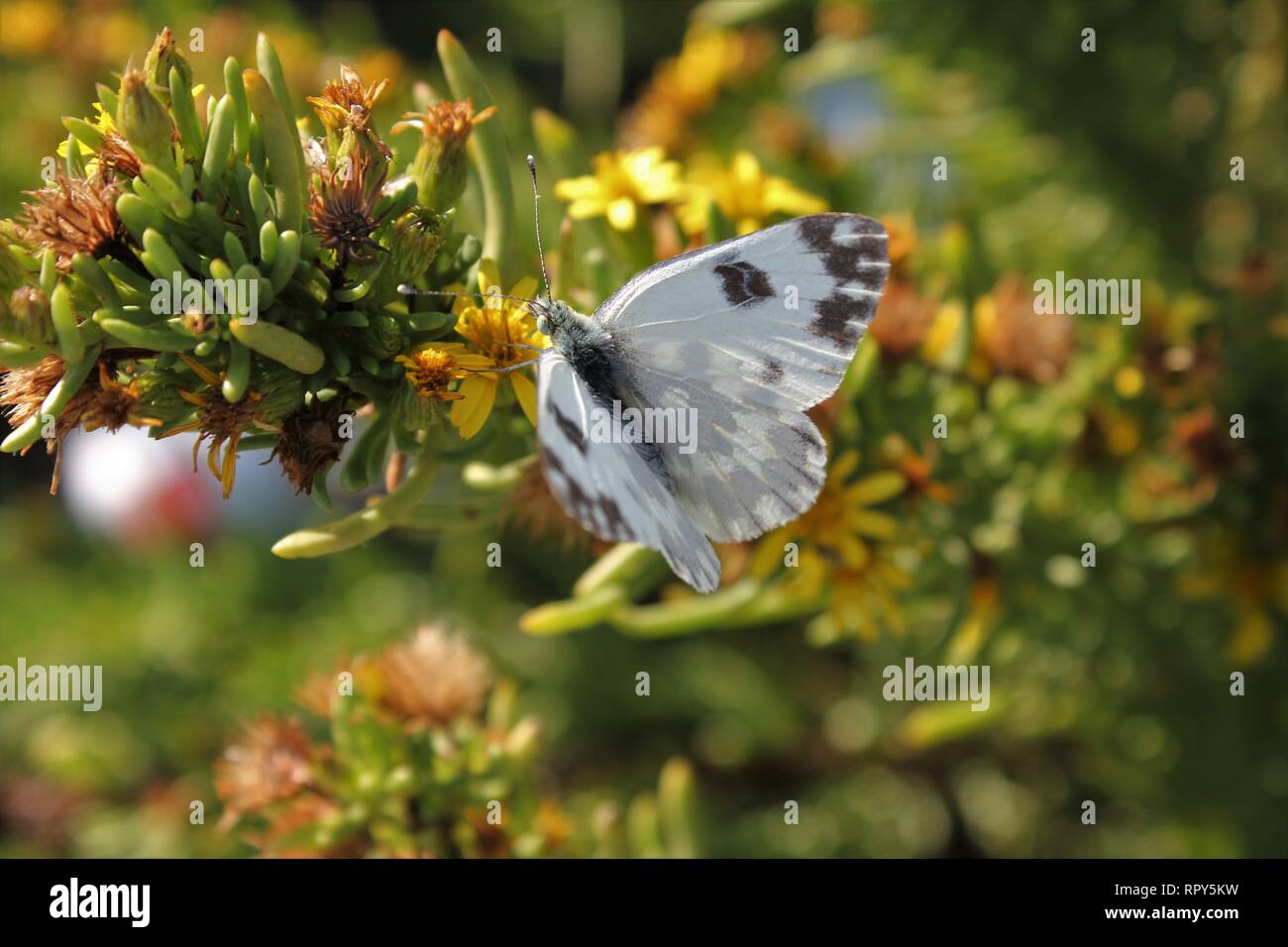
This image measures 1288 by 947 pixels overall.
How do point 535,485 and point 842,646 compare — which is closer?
point 535,485

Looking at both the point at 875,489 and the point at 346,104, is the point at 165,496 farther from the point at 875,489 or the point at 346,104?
the point at 875,489

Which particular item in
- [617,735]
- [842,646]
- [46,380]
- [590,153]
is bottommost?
[617,735]

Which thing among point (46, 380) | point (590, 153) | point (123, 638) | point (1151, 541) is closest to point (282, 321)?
point (46, 380)

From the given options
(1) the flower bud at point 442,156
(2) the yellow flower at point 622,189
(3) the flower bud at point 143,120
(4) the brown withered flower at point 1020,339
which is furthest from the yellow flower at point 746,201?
(3) the flower bud at point 143,120

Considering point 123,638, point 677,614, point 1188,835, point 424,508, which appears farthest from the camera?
point 123,638

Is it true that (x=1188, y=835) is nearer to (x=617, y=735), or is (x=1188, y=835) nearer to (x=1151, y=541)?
(x=1151, y=541)

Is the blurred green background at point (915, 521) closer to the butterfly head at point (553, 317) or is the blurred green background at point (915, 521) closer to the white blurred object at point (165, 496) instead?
the white blurred object at point (165, 496)

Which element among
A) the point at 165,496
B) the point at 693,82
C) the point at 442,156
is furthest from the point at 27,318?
the point at 165,496
